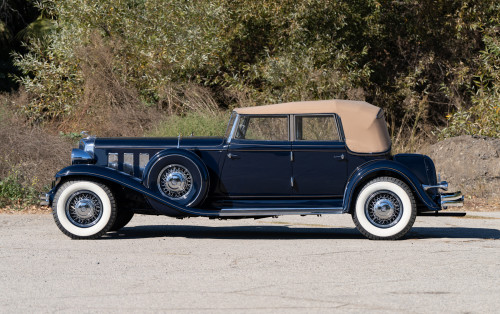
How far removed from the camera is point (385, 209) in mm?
8875

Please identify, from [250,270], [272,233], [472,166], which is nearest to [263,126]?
[272,233]

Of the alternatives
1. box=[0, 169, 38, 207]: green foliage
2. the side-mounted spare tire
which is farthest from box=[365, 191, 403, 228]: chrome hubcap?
box=[0, 169, 38, 207]: green foliage

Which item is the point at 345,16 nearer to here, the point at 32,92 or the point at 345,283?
the point at 32,92

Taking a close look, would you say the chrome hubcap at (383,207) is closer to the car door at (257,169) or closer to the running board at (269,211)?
the running board at (269,211)

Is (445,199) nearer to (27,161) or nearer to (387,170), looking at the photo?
(387,170)

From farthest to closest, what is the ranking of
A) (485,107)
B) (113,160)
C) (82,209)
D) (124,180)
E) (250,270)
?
(485,107) < (113,160) < (82,209) < (124,180) < (250,270)

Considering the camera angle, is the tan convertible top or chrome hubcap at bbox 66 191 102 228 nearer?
chrome hubcap at bbox 66 191 102 228

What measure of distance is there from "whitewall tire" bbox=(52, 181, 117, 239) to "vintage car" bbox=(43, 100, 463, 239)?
0.04 ft

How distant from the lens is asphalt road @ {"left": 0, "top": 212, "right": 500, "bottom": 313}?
5.66m

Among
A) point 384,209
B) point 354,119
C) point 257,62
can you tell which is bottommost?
point 384,209

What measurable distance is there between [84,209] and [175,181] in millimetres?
1170

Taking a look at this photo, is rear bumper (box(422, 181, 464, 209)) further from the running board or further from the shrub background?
the shrub background

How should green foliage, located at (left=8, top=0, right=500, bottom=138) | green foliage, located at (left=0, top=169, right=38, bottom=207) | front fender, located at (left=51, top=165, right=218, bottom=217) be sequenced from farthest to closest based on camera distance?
green foliage, located at (left=8, top=0, right=500, bottom=138), green foliage, located at (left=0, top=169, right=38, bottom=207), front fender, located at (left=51, top=165, right=218, bottom=217)

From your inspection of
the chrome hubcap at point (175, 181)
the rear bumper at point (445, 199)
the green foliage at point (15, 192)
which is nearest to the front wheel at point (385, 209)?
the rear bumper at point (445, 199)
